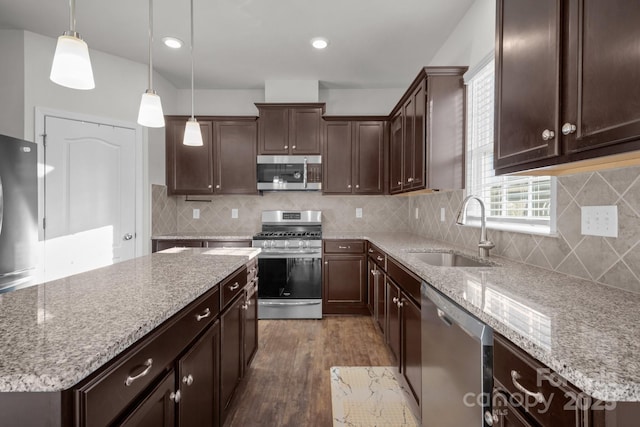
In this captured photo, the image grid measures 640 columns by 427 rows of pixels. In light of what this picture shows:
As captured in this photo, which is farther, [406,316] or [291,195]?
[291,195]

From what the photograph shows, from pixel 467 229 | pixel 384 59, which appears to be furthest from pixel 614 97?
pixel 384 59

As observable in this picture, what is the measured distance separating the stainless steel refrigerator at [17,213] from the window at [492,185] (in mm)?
3277

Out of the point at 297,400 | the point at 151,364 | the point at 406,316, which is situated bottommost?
the point at 297,400

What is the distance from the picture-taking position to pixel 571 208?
142 cm

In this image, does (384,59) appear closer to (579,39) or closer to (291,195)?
(291,195)

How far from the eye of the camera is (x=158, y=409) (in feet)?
3.18

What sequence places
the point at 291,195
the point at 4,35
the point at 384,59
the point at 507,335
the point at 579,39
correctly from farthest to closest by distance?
the point at 291,195 < the point at 384,59 < the point at 4,35 < the point at 579,39 < the point at 507,335

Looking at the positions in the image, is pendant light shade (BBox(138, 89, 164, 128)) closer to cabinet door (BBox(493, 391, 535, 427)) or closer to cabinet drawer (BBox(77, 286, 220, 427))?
cabinet drawer (BBox(77, 286, 220, 427))

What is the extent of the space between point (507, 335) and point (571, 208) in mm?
917

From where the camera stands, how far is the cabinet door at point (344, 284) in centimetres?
345

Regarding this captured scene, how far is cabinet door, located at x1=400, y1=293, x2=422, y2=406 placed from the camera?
1.71 m

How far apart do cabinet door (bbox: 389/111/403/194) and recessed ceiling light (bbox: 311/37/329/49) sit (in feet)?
3.17

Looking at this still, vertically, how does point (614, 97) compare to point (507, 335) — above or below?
above

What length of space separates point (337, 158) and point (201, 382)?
112 inches
